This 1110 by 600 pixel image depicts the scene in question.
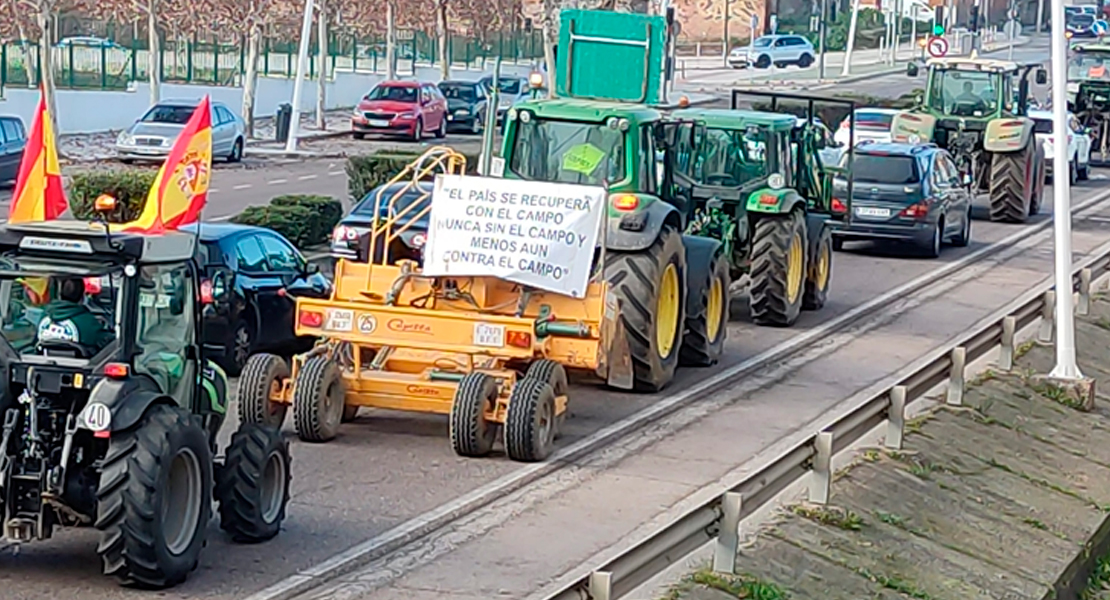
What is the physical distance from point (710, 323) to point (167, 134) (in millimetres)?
24754

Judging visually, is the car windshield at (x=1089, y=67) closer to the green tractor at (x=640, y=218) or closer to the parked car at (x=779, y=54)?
the green tractor at (x=640, y=218)

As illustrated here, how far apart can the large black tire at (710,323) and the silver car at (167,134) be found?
73.7 feet

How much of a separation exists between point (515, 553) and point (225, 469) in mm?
1855

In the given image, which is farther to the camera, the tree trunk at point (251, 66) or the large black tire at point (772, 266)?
the tree trunk at point (251, 66)

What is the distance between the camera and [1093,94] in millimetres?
47531

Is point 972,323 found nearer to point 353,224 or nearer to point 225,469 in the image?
point 353,224

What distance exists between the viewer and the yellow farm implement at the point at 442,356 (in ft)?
47.2

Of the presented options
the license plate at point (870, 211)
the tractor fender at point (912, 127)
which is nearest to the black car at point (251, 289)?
the license plate at point (870, 211)

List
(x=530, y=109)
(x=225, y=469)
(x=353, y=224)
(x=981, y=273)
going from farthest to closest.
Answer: (x=981, y=273) → (x=353, y=224) → (x=530, y=109) → (x=225, y=469)

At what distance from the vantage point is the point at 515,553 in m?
12.0

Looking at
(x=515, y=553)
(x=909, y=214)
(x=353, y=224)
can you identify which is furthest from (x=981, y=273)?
(x=515, y=553)

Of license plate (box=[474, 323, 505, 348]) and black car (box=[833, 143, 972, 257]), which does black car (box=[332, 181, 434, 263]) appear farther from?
black car (box=[833, 143, 972, 257])

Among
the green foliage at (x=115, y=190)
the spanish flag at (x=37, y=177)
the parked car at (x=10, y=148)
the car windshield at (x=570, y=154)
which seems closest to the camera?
the spanish flag at (x=37, y=177)

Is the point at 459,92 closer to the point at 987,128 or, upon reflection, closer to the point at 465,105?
the point at 465,105
